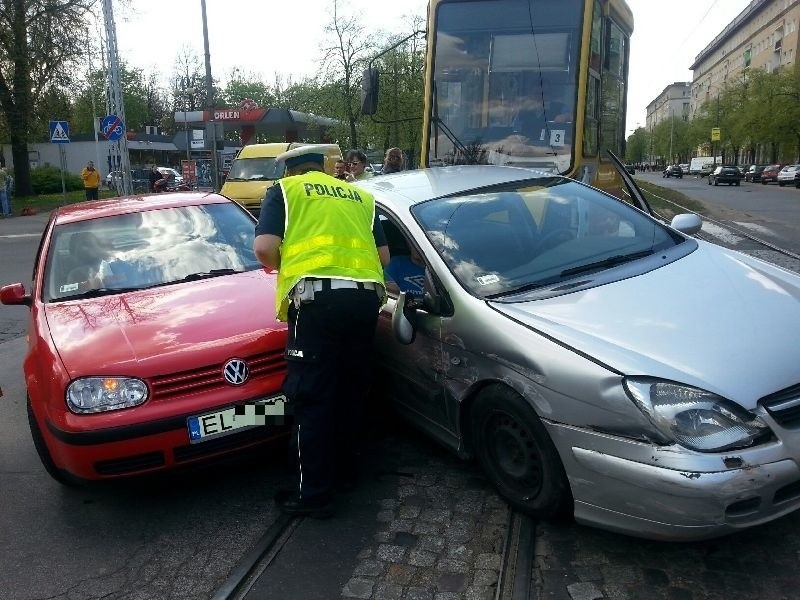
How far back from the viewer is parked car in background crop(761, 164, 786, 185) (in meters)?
48.2

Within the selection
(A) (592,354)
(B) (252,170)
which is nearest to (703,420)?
(A) (592,354)

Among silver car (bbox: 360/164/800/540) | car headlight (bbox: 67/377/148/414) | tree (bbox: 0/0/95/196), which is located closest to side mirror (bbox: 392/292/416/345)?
silver car (bbox: 360/164/800/540)

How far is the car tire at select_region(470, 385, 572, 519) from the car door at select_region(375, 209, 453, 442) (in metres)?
0.29

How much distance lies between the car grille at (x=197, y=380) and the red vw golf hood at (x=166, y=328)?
0.11ft

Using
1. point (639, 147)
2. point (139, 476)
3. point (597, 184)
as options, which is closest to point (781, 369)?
point (139, 476)

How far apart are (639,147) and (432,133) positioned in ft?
479

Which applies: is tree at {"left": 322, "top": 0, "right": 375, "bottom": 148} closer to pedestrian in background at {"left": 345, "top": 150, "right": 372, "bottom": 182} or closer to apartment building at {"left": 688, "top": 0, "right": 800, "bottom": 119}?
pedestrian in background at {"left": 345, "top": 150, "right": 372, "bottom": 182}

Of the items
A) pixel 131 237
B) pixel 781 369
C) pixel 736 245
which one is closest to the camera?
pixel 781 369

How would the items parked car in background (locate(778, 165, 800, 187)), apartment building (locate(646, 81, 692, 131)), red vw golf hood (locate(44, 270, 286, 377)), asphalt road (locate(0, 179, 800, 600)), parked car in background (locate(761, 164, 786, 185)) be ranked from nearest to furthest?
asphalt road (locate(0, 179, 800, 600))
red vw golf hood (locate(44, 270, 286, 377))
parked car in background (locate(778, 165, 800, 187))
parked car in background (locate(761, 164, 786, 185))
apartment building (locate(646, 81, 692, 131))

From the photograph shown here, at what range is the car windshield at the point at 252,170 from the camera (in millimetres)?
18766

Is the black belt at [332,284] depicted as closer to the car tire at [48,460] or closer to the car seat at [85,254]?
the car tire at [48,460]

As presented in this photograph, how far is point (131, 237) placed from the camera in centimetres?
497

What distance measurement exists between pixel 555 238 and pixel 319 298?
4.95 feet

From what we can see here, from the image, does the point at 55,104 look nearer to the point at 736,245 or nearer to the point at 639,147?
the point at 736,245
